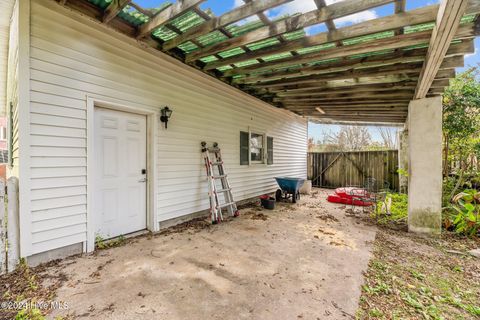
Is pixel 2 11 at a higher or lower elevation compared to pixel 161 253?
higher

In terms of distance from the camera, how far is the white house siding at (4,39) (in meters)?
3.08

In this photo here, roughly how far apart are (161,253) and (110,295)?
979 mm

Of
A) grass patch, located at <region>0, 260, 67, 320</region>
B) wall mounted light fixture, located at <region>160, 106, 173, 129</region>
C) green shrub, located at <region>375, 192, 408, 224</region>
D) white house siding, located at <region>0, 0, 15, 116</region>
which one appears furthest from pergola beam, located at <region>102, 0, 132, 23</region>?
green shrub, located at <region>375, 192, 408, 224</region>

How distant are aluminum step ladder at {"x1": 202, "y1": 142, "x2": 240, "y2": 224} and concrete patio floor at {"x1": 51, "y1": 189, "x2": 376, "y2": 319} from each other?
572 mm

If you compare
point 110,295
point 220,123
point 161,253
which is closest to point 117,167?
point 161,253

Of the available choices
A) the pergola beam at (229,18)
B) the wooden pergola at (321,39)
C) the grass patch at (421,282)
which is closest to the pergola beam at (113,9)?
the wooden pergola at (321,39)

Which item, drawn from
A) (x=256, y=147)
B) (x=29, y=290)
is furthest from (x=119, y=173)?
(x=256, y=147)

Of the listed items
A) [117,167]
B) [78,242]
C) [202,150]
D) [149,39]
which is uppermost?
[149,39]

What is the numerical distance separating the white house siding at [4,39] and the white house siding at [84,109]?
42.1 inches

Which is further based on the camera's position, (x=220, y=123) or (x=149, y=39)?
(x=220, y=123)

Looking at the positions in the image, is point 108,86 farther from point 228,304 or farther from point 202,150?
point 228,304

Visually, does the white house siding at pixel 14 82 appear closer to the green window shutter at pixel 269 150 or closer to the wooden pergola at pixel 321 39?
the wooden pergola at pixel 321 39

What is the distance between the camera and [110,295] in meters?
2.14

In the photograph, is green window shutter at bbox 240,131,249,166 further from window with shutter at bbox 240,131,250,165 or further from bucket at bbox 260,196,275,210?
bucket at bbox 260,196,275,210
